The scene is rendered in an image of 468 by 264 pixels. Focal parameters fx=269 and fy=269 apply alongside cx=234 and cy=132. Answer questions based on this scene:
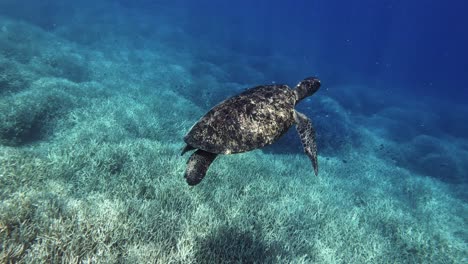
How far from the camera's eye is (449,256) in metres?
8.09

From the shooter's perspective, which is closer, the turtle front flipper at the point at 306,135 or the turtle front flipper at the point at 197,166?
the turtle front flipper at the point at 197,166

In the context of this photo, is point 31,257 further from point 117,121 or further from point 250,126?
point 117,121

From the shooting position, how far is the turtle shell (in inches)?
160

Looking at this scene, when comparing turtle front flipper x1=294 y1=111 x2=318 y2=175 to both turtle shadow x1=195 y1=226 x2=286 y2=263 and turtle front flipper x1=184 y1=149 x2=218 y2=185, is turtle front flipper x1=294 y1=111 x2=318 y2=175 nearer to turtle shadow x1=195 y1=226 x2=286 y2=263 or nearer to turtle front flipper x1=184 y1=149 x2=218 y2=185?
turtle front flipper x1=184 y1=149 x2=218 y2=185

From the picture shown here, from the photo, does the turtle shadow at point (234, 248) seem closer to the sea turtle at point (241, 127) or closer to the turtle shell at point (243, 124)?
the sea turtle at point (241, 127)

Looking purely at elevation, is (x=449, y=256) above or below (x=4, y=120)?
below

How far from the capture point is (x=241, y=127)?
13.8ft

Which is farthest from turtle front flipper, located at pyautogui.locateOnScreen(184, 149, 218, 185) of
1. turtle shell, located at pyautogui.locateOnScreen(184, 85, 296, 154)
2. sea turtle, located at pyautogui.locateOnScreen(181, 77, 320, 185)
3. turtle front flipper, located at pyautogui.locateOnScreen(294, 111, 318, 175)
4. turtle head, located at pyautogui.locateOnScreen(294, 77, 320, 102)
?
turtle head, located at pyautogui.locateOnScreen(294, 77, 320, 102)

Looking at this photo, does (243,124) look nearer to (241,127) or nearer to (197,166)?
(241,127)

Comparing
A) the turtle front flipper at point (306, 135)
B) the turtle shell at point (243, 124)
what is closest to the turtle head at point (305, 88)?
the turtle front flipper at point (306, 135)

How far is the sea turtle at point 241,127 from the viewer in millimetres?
4012

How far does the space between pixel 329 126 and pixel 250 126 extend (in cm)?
1514

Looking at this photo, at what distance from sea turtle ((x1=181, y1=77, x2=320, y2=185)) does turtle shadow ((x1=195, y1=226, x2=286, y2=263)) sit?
1.72 meters

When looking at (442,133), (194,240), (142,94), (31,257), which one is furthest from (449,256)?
(442,133)
